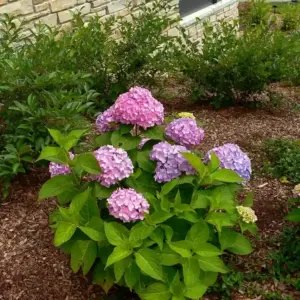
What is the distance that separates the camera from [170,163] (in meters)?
2.51

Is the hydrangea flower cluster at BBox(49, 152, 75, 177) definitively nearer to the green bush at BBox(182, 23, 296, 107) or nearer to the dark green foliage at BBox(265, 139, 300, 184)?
the dark green foliage at BBox(265, 139, 300, 184)

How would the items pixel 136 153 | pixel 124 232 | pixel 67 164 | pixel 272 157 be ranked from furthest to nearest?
pixel 272 157
pixel 136 153
pixel 67 164
pixel 124 232

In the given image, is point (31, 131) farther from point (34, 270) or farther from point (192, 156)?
point (192, 156)

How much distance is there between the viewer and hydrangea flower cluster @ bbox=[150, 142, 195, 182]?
8.24 feet

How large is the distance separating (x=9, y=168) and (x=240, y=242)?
165cm

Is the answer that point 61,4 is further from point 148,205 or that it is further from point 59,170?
point 148,205

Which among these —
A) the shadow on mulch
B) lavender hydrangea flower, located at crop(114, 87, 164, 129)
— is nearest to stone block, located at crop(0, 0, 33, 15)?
the shadow on mulch

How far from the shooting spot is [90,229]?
Answer: 239 centimetres

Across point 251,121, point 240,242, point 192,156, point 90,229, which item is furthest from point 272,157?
point 90,229

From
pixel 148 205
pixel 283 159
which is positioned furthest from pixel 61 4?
pixel 148 205

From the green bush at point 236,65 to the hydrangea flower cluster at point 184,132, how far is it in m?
2.48

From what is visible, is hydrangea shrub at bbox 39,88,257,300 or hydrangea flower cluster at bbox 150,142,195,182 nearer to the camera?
hydrangea shrub at bbox 39,88,257,300

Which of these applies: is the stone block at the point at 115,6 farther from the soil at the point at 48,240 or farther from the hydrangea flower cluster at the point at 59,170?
the hydrangea flower cluster at the point at 59,170

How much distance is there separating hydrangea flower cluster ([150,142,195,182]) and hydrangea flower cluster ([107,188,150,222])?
22cm
